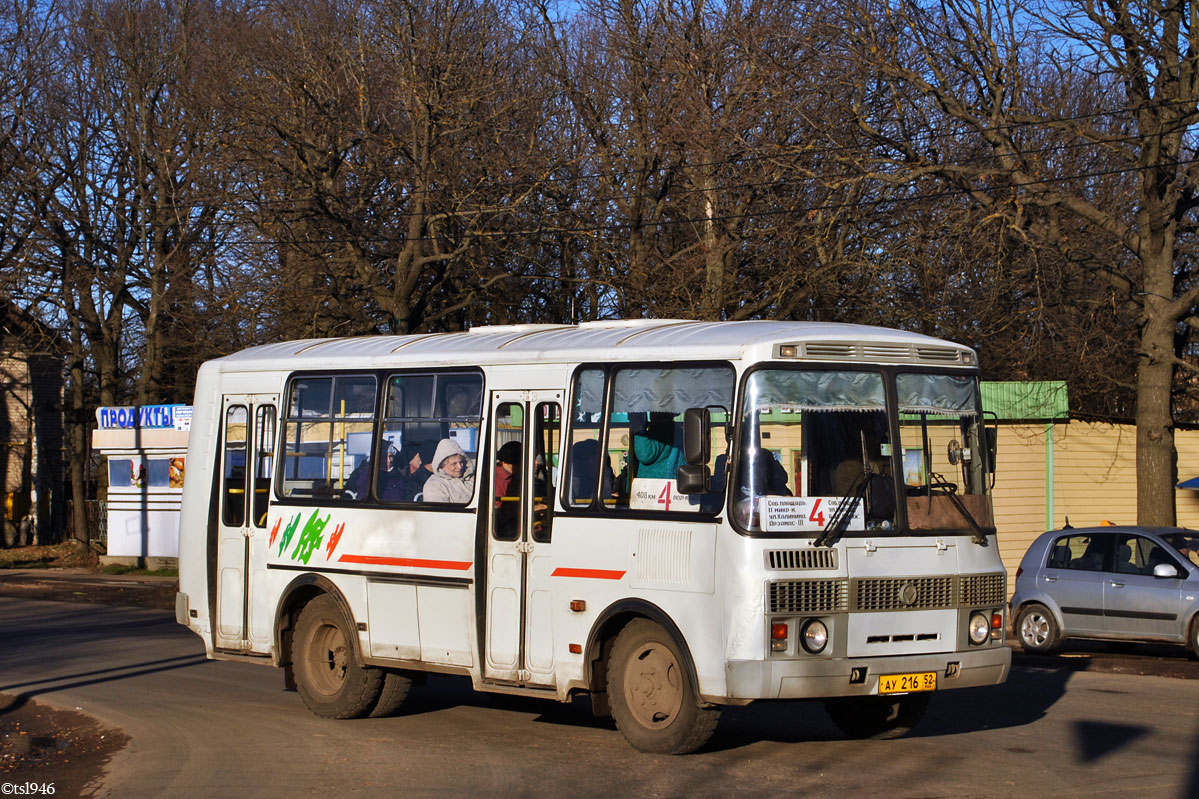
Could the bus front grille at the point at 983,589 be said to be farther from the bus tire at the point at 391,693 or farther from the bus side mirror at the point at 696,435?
the bus tire at the point at 391,693

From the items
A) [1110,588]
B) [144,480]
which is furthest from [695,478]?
[144,480]

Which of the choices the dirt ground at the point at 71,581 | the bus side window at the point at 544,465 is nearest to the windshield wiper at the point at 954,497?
the bus side window at the point at 544,465

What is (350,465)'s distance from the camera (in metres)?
11.4

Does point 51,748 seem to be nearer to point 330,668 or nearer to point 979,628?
point 330,668

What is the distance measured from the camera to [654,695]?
9.06 metres

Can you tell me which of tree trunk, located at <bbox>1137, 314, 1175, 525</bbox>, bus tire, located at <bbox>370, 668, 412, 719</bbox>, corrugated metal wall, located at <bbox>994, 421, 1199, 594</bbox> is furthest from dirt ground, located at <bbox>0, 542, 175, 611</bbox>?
tree trunk, located at <bbox>1137, 314, 1175, 525</bbox>

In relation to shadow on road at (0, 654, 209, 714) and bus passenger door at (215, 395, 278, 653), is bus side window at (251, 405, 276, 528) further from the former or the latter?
shadow on road at (0, 654, 209, 714)

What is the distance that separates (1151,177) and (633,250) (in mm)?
10879

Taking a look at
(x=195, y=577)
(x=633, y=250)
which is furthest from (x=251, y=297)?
(x=195, y=577)

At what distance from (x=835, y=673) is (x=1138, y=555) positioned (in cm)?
877

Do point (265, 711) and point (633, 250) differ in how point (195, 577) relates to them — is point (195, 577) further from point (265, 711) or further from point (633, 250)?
point (633, 250)

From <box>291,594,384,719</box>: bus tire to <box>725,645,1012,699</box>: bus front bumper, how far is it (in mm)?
3799

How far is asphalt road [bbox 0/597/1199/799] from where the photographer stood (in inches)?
325

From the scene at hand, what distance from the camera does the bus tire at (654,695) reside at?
28.9 ft
